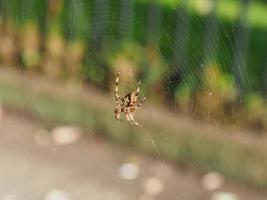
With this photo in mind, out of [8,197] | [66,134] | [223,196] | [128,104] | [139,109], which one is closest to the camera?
[128,104]

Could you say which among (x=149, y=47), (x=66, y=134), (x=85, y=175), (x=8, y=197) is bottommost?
(x=8, y=197)

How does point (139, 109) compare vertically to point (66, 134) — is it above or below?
above

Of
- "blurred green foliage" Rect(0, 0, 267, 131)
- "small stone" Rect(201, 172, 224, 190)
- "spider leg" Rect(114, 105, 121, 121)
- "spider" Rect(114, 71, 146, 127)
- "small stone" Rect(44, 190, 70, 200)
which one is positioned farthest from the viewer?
"blurred green foliage" Rect(0, 0, 267, 131)

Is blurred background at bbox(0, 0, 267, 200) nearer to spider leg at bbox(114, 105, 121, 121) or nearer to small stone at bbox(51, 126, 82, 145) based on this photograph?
small stone at bbox(51, 126, 82, 145)

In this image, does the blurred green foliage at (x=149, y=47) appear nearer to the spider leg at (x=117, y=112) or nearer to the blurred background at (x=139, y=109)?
the blurred background at (x=139, y=109)

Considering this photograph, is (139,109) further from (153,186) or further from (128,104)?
(128,104)

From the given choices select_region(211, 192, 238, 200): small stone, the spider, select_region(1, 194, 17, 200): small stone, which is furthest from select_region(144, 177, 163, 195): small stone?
select_region(1, 194, 17, 200): small stone

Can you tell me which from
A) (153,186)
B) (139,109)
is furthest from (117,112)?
(153,186)
